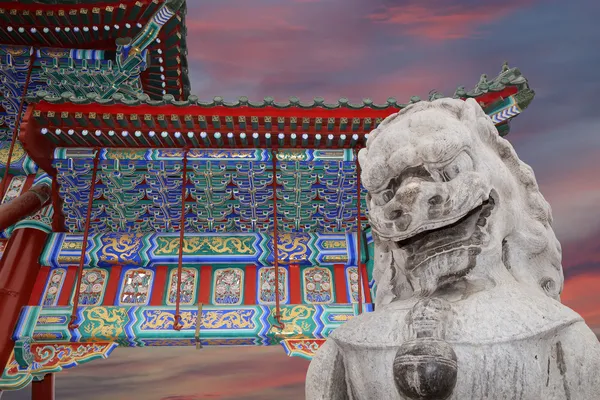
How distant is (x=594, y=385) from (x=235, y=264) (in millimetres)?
4978

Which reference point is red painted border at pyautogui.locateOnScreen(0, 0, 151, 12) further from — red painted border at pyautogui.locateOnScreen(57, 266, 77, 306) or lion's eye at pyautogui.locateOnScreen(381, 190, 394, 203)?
lion's eye at pyautogui.locateOnScreen(381, 190, 394, 203)

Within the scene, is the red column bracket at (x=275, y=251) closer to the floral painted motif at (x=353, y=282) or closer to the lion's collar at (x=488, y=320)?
the floral painted motif at (x=353, y=282)

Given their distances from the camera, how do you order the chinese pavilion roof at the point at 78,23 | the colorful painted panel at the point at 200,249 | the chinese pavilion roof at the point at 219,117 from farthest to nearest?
1. the chinese pavilion roof at the point at 78,23
2. the colorful painted panel at the point at 200,249
3. the chinese pavilion roof at the point at 219,117

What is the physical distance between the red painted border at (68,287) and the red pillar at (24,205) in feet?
2.67

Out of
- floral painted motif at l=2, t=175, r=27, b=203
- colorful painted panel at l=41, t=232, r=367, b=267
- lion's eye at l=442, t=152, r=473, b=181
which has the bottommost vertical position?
lion's eye at l=442, t=152, r=473, b=181

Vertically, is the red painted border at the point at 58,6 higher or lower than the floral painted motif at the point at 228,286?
higher

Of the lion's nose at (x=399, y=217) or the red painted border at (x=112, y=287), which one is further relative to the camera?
the red painted border at (x=112, y=287)

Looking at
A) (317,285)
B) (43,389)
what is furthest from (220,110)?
(43,389)

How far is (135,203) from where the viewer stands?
612 centimetres

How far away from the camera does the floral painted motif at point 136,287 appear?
5912 millimetres

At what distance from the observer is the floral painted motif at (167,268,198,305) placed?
19.5 ft

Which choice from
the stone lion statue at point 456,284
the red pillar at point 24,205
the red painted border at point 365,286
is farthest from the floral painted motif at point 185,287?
the stone lion statue at point 456,284

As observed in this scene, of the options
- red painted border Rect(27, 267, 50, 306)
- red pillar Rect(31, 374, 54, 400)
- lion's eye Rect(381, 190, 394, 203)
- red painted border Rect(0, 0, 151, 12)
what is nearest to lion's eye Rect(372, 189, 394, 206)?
lion's eye Rect(381, 190, 394, 203)

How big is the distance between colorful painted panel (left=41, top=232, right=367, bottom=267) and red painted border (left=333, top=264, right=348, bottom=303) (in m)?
0.07
